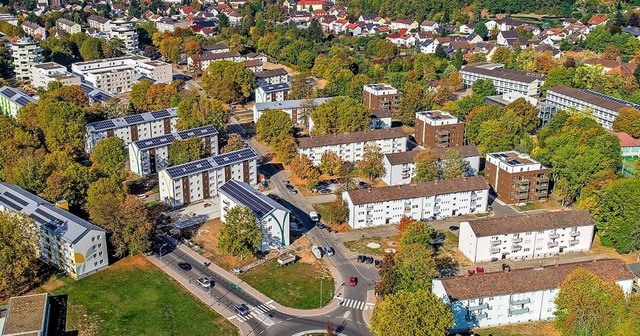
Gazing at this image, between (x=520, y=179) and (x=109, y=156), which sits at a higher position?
(x=109, y=156)

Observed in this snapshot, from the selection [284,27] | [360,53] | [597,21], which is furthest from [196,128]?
[597,21]

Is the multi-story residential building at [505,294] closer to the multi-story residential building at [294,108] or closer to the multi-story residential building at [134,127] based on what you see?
the multi-story residential building at [294,108]

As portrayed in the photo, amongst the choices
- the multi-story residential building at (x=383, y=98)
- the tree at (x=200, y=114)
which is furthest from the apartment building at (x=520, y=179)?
the tree at (x=200, y=114)

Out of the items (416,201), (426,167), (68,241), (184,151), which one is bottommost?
(416,201)

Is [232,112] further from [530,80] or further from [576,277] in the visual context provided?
[576,277]

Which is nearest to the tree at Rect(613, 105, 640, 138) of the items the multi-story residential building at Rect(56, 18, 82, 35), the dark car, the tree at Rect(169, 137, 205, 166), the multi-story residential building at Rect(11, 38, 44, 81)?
the tree at Rect(169, 137, 205, 166)

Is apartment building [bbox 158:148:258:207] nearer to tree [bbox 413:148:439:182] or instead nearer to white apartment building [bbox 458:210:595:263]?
tree [bbox 413:148:439:182]

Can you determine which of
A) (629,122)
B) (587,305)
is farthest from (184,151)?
(629,122)

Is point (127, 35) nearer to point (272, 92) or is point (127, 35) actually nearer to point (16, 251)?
point (272, 92)
